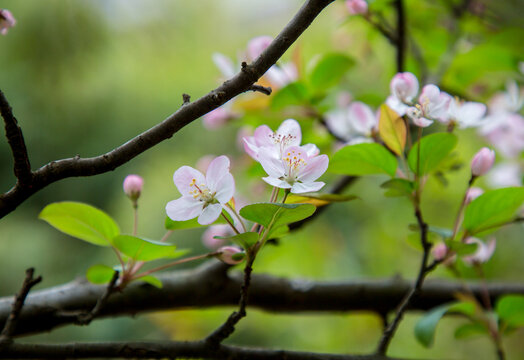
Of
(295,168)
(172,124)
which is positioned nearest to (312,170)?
(295,168)

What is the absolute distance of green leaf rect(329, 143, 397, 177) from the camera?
0.44 metres

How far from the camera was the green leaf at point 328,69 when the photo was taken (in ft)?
2.24

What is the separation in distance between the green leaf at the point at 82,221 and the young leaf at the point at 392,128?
28 centimetres

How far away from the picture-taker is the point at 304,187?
37cm

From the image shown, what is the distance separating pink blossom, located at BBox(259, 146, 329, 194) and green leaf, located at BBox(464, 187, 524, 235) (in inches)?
7.3

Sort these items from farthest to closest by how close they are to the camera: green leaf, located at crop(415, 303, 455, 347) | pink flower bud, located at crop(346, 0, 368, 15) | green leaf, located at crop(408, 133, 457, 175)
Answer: pink flower bud, located at crop(346, 0, 368, 15)
green leaf, located at crop(415, 303, 455, 347)
green leaf, located at crop(408, 133, 457, 175)

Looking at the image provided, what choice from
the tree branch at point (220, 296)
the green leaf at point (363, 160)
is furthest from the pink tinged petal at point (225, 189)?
the tree branch at point (220, 296)

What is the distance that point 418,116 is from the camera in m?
0.44

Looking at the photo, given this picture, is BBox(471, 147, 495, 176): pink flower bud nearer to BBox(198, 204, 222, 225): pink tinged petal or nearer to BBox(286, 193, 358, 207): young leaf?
BBox(286, 193, 358, 207): young leaf

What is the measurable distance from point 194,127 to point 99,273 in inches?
68.7

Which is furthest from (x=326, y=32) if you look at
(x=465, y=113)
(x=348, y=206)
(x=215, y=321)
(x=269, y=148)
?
(x=269, y=148)

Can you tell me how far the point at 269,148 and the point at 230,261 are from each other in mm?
117

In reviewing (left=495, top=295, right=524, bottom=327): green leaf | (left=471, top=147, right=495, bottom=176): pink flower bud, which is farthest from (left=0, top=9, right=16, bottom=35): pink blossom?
(left=495, top=295, right=524, bottom=327): green leaf

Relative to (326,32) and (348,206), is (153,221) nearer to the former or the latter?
(348,206)
